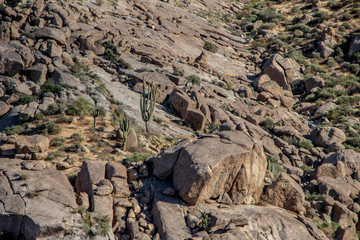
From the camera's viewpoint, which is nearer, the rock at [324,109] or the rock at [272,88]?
the rock at [324,109]

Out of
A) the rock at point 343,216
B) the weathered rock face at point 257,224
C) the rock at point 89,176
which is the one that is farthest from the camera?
the rock at point 343,216

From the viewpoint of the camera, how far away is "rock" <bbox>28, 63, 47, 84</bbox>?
22906 mm

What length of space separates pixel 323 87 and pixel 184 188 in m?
26.4

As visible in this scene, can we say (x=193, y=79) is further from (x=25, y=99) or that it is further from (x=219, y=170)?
(x=219, y=170)

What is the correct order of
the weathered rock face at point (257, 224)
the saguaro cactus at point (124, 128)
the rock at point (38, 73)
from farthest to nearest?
the rock at point (38, 73), the saguaro cactus at point (124, 128), the weathered rock face at point (257, 224)

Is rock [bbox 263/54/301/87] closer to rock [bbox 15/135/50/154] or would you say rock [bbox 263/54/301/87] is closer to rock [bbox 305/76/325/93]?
rock [bbox 305/76/325/93]

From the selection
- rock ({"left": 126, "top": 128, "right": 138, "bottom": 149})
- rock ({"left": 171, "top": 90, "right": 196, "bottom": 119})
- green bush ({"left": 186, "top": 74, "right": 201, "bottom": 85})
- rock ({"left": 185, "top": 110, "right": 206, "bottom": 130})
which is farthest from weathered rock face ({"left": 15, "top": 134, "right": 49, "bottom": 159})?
green bush ({"left": 186, "top": 74, "right": 201, "bottom": 85})

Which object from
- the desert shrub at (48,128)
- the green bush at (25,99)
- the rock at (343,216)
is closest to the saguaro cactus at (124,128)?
the desert shrub at (48,128)

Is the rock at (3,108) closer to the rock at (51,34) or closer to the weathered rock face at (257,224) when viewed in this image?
the rock at (51,34)

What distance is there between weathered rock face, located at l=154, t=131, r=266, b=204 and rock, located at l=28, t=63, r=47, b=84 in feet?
42.2

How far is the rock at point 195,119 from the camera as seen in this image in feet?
75.7

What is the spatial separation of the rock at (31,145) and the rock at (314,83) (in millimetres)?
27204

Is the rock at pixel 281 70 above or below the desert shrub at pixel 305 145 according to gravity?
above

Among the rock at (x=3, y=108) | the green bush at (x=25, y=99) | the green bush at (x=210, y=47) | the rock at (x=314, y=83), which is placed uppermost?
the rock at (x=314, y=83)
